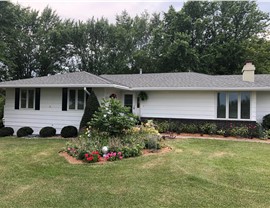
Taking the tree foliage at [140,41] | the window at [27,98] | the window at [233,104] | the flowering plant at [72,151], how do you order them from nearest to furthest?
the flowering plant at [72,151] → the window at [233,104] → the window at [27,98] → the tree foliage at [140,41]

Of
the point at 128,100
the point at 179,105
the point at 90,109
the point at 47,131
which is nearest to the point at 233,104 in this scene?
the point at 179,105

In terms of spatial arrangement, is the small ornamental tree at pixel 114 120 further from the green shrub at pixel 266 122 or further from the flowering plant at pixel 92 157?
the green shrub at pixel 266 122

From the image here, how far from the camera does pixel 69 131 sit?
12039mm

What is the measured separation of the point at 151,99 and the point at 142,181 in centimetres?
922

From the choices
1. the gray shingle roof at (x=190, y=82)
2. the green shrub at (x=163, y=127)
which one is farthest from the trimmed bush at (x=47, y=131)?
the green shrub at (x=163, y=127)

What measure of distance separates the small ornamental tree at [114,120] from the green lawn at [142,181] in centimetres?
191

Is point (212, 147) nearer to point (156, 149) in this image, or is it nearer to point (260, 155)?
point (260, 155)

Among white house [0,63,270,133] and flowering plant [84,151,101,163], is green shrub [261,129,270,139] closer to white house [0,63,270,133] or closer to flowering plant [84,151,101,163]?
white house [0,63,270,133]

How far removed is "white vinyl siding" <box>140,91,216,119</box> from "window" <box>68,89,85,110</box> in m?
3.52

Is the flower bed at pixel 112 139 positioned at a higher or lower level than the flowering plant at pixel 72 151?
higher

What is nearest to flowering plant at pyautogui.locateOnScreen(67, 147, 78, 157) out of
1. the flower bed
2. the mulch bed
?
the flower bed

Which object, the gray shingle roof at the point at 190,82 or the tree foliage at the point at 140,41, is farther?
the tree foliage at the point at 140,41

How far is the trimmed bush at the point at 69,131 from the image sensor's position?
1198cm

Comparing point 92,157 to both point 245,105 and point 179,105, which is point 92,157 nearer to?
point 179,105
